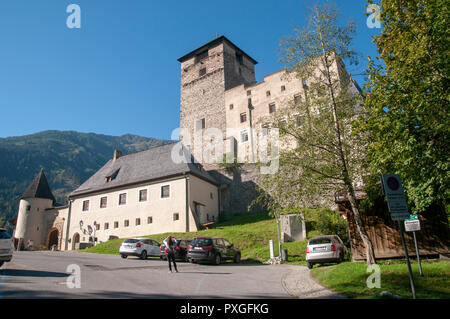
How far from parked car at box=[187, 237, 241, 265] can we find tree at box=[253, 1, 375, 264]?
495 cm

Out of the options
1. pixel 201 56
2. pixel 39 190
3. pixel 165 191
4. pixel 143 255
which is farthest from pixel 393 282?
pixel 201 56

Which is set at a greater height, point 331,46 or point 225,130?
point 225,130

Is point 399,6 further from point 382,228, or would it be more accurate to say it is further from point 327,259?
Result: point 327,259

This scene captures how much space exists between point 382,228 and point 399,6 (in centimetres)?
918

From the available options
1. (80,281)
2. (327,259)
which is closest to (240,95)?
(327,259)

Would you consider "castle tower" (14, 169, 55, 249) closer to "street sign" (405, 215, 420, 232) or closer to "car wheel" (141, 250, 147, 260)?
"car wheel" (141, 250, 147, 260)

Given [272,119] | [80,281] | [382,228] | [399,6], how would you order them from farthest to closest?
[272,119] → [382,228] → [399,6] → [80,281]

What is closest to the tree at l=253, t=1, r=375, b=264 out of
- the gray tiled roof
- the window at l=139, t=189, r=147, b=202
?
the gray tiled roof

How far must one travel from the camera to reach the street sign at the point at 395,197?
718 centimetres

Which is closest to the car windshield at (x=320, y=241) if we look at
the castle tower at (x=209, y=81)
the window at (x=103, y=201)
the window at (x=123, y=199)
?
the window at (x=123, y=199)

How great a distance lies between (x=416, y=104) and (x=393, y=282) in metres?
5.60
